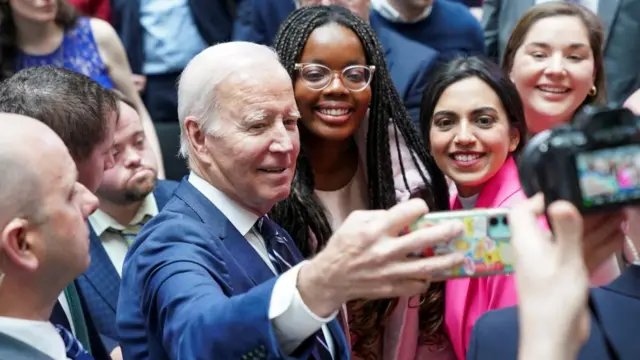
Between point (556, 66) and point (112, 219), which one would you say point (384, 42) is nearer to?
point (556, 66)

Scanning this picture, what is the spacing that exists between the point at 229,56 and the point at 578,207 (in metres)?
1.04

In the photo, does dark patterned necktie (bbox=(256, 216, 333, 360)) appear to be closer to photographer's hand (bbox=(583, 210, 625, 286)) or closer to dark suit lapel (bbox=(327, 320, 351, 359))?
dark suit lapel (bbox=(327, 320, 351, 359))

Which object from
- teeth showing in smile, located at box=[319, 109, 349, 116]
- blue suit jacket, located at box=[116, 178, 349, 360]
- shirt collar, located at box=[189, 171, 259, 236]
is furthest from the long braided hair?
shirt collar, located at box=[189, 171, 259, 236]

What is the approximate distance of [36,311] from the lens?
→ 1.64 metres

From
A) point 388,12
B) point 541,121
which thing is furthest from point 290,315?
point 388,12

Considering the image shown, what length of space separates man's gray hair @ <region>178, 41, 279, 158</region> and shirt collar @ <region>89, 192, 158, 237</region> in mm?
982

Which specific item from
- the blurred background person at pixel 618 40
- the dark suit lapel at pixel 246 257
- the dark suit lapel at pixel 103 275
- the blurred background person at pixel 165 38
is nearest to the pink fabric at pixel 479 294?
the dark suit lapel at pixel 246 257

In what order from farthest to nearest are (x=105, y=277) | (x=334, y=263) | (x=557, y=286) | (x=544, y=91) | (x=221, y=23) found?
(x=221, y=23), (x=544, y=91), (x=105, y=277), (x=334, y=263), (x=557, y=286)

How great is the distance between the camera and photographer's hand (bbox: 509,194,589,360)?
1.10 metres

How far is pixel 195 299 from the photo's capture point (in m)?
1.60

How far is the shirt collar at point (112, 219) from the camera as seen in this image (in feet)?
9.94

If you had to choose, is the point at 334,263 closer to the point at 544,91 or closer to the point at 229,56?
the point at 229,56

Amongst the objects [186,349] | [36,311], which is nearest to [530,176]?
[186,349]

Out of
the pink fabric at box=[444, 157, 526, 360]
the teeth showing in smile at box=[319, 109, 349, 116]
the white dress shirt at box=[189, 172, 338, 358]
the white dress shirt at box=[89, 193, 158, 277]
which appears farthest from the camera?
the white dress shirt at box=[89, 193, 158, 277]
